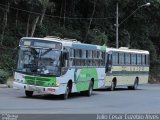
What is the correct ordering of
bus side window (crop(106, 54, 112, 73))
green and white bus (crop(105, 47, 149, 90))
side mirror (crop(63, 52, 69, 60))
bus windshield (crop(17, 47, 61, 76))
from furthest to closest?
green and white bus (crop(105, 47, 149, 90))
bus side window (crop(106, 54, 112, 73))
side mirror (crop(63, 52, 69, 60))
bus windshield (crop(17, 47, 61, 76))

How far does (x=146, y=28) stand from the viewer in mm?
69688

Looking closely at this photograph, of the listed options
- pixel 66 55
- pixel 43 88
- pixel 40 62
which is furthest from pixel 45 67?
pixel 66 55

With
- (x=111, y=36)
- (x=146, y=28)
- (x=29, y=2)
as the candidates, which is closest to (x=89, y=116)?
(x=29, y=2)

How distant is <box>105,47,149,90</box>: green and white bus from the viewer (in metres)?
36.7

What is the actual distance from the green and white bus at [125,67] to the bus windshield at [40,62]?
1102 centimetres

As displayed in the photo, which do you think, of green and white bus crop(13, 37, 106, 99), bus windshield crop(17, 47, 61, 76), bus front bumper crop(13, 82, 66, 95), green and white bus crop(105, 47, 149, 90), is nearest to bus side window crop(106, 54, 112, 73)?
green and white bus crop(105, 47, 149, 90)

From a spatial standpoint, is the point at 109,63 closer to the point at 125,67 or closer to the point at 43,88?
the point at 125,67

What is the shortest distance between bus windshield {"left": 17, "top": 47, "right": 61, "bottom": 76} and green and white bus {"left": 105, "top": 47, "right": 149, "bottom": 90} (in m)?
11.0

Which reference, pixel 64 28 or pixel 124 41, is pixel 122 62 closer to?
pixel 64 28

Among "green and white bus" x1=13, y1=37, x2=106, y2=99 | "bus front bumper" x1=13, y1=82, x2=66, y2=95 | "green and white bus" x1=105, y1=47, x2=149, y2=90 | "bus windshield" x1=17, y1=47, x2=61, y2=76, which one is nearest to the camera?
"bus front bumper" x1=13, y1=82, x2=66, y2=95

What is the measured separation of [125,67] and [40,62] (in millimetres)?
16124

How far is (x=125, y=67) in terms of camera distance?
3978cm

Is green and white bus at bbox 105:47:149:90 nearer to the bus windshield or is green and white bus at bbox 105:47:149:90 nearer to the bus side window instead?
the bus side window

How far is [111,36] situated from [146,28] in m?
6.80
